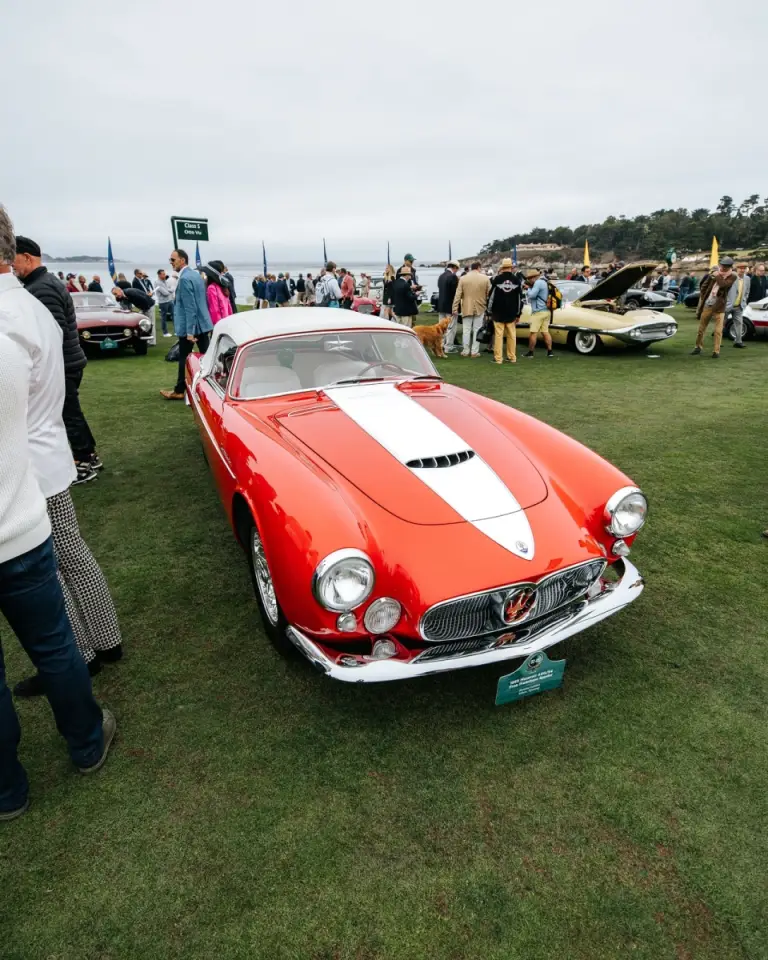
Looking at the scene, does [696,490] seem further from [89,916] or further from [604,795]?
[89,916]

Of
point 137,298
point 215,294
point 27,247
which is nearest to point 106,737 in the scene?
point 27,247

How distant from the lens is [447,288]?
11.6 meters

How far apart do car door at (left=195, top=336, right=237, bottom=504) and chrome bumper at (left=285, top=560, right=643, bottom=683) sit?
48.8 inches

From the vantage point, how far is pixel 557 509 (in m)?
2.69

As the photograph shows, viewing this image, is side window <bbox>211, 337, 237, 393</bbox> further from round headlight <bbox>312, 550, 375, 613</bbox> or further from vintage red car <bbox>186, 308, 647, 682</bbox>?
round headlight <bbox>312, 550, 375, 613</bbox>

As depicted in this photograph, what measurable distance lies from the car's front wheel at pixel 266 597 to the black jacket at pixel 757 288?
1563cm

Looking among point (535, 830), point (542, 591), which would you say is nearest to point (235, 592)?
point (542, 591)

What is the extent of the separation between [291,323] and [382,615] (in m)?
2.68

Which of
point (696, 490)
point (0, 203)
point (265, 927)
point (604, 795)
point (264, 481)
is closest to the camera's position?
point (265, 927)

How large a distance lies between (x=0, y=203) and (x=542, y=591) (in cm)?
255

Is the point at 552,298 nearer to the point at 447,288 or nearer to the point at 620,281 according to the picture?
the point at 620,281

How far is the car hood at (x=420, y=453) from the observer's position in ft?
8.45

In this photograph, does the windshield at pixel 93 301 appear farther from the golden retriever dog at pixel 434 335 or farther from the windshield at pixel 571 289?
the windshield at pixel 571 289

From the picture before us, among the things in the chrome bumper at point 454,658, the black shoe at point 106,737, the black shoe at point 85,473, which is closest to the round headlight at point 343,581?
the chrome bumper at point 454,658
